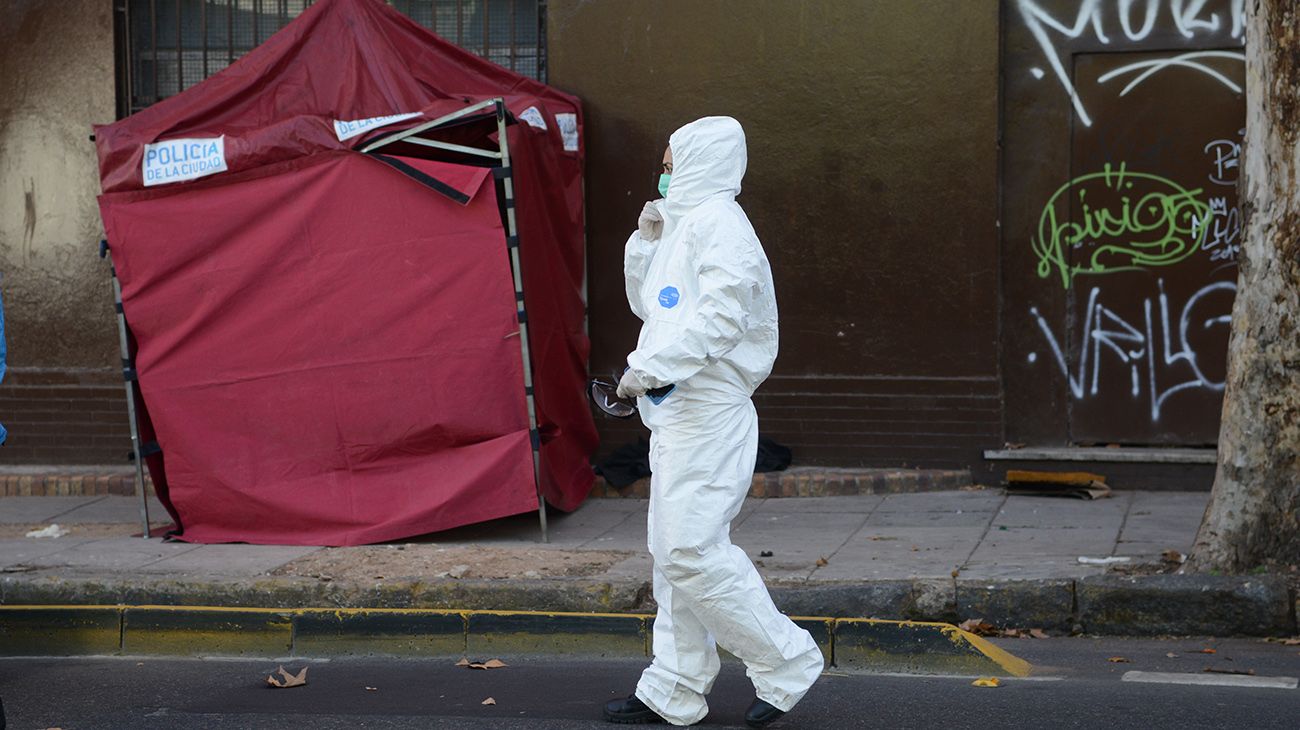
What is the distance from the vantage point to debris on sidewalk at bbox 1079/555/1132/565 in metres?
7.04

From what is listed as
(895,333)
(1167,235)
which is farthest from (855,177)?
(1167,235)

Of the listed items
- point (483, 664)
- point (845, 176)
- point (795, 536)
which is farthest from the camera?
point (845, 176)

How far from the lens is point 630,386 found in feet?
16.2

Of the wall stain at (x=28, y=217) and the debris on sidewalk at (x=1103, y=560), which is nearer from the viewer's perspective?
the debris on sidewalk at (x=1103, y=560)

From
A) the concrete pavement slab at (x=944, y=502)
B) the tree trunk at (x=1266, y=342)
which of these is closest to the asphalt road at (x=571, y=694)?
the tree trunk at (x=1266, y=342)

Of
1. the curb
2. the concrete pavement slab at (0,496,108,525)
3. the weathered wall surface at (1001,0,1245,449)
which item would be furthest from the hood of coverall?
the concrete pavement slab at (0,496,108,525)

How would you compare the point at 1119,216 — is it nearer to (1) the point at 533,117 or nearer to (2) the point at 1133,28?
(2) the point at 1133,28

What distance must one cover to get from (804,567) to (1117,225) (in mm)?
3131

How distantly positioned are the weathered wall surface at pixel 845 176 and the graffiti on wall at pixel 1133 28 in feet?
1.05

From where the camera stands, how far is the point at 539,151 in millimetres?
8406

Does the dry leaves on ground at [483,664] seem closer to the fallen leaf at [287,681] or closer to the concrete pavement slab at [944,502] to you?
the fallen leaf at [287,681]

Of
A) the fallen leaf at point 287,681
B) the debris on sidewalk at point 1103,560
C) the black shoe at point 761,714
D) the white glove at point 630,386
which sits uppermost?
the white glove at point 630,386

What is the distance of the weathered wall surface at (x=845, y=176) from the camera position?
8.95 meters

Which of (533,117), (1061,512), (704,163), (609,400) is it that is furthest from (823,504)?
(704,163)
